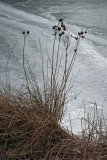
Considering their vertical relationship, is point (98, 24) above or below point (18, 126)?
above

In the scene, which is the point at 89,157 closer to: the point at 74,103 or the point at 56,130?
the point at 56,130

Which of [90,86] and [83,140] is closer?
[83,140]

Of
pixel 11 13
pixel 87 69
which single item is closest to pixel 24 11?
pixel 11 13

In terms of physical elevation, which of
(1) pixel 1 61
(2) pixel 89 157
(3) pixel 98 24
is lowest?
(2) pixel 89 157

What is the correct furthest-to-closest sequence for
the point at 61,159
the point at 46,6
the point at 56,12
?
the point at 46,6 → the point at 56,12 → the point at 61,159

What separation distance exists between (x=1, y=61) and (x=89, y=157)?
6.53 ft

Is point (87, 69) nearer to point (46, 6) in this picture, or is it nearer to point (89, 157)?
point (89, 157)

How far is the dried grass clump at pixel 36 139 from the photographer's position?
160cm

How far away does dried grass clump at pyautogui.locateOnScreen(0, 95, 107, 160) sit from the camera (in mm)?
1604

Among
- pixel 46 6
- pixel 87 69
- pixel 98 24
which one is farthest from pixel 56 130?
pixel 46 6

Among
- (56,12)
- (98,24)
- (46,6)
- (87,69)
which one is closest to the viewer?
(87,69)

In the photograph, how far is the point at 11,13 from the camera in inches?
208

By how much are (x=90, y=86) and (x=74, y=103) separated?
1.27 ft

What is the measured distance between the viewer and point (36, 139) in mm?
1712
